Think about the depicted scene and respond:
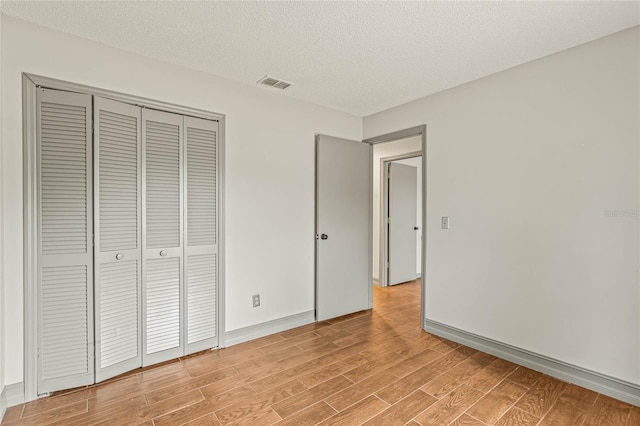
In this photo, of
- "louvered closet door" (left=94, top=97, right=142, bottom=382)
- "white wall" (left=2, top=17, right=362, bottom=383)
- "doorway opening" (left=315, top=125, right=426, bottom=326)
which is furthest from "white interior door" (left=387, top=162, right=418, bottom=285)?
"louvered closet door" (left=94, top=97, right=142, bottom=382)

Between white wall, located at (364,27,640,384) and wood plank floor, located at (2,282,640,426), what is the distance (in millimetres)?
369

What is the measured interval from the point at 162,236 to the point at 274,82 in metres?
1.73

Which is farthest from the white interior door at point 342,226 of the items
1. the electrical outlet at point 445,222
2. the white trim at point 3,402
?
the white trim at point 3,402

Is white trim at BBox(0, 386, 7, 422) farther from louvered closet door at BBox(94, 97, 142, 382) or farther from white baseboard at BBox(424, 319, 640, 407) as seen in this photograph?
white baseboard at BBox(424, 319, 640, 407)

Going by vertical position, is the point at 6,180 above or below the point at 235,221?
above

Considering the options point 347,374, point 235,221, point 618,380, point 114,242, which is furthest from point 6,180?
point 618,380

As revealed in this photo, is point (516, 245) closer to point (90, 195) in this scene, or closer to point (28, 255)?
point (90, 195)

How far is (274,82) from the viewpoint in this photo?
295 centimetres

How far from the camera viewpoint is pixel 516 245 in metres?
2.59

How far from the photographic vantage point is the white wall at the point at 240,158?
6.46 ft

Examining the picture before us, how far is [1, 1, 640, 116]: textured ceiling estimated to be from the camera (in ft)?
6.14

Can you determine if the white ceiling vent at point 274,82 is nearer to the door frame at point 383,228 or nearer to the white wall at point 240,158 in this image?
the white wall at point 240,158

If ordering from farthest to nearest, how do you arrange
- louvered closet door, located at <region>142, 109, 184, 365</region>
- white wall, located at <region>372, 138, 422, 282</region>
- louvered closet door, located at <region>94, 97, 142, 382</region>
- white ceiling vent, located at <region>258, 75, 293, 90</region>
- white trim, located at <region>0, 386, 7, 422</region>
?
white wall, located at <region>372, 138, 422, 282</region> → white ceiling vent, located at <region>258, 75, 293, 90</region> → louvered closet door, located at <region>142, 109, 184, 365</region> → louvered closet door, located at <region>94, 97, 142, 382</region> → white trim, located at <region>0, 386, 7, 422</region>

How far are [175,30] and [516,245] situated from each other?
10.1ft
